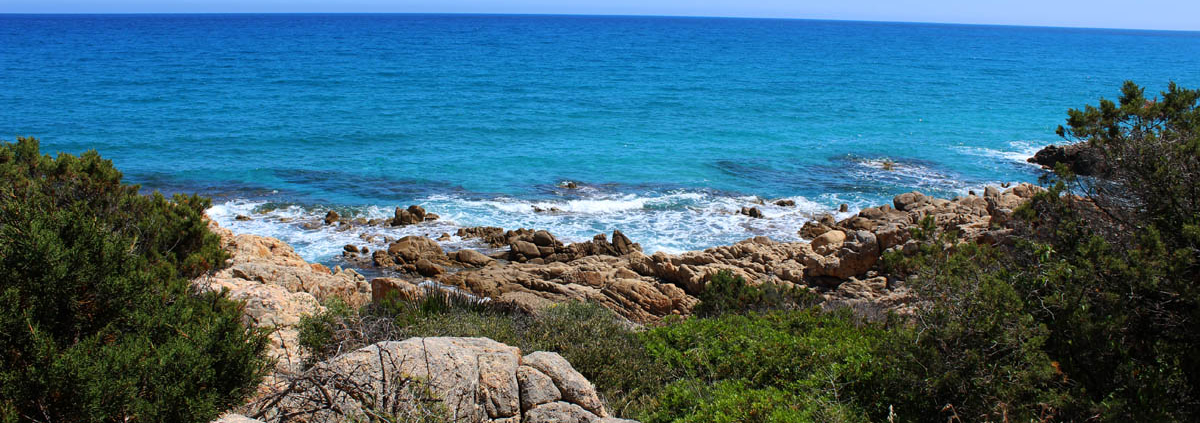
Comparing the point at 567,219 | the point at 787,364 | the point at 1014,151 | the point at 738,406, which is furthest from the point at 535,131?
the point at 738,406

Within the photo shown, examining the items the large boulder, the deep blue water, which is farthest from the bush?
the large boulder

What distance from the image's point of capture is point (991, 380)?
6.32 meters

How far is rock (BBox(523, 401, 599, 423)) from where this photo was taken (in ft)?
18.7

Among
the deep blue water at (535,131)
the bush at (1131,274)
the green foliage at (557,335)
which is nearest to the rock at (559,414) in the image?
the green foliage at (557,335)

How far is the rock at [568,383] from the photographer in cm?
604

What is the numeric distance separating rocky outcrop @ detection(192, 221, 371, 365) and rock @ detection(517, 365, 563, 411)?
214cm

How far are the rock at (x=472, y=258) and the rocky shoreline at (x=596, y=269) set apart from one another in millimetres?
27

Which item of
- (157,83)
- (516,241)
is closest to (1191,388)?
(516,241)

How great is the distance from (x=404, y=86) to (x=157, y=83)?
15428 millimetres

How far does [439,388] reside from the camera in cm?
563

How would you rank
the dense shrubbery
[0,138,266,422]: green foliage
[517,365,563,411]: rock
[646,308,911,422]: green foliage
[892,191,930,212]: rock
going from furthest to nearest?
1. [892,191,930,212]: rock
2. [646,308,911,422]: green foliage
3. [517,365,563,411]: rock
4. the dense shrubbery
5. [0,138,266,422]: green foliage

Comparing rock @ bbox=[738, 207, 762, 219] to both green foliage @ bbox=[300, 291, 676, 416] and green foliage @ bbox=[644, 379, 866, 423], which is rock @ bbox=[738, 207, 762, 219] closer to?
green foliage @ bbox=[300, 291, 676, 416]

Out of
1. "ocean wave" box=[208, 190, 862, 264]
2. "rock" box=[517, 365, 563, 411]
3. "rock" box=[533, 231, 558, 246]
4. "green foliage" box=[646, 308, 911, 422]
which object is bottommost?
"ocean wave" box=[208, 190, 862, 264]

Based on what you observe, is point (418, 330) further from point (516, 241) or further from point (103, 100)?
point (103, 100)
